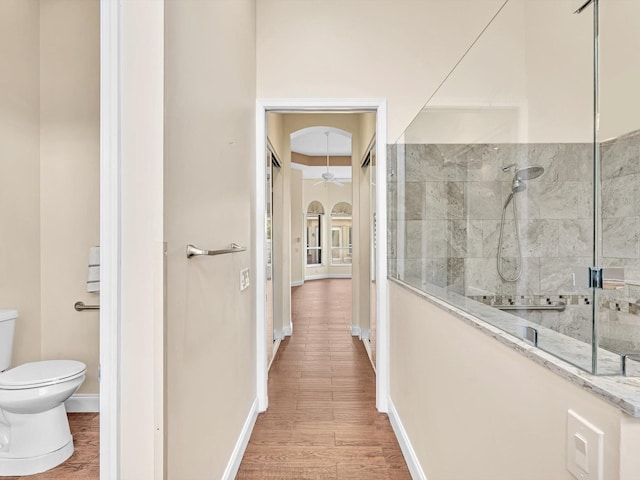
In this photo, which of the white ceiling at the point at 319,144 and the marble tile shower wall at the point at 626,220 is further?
the white ceiling at the point at 319,144

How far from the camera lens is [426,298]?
1718 mm

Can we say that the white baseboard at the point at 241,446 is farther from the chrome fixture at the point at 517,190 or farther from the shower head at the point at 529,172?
the shower head at the point at 529,172

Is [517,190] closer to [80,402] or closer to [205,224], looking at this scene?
[205,224]

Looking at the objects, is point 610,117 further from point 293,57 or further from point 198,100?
point 293,57

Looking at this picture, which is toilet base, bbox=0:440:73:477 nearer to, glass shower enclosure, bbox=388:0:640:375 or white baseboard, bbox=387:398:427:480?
white baseboard, bbox=387:398:427:480

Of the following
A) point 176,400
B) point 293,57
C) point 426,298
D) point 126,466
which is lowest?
point 126,466

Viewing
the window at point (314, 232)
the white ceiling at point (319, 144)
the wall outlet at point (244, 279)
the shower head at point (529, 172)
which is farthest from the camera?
the window at point (314, 232)

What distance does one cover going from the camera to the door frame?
2504 millimetres

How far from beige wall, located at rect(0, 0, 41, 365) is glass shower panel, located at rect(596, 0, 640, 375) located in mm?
1895

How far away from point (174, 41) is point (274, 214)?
3131 mm

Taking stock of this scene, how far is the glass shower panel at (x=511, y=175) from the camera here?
1307 millimetres

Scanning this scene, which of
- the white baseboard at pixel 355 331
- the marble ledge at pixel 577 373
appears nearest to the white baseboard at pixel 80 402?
the marble ledge at pixel 577 373

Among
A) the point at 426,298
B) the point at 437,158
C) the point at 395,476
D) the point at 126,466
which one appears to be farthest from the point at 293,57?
the point at 395,476

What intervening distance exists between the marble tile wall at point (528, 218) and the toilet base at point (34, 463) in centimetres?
178
